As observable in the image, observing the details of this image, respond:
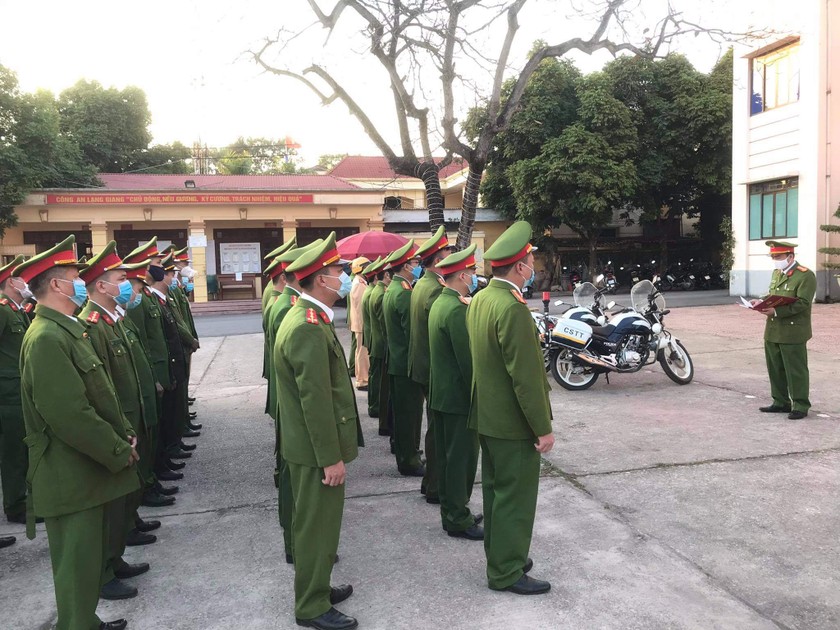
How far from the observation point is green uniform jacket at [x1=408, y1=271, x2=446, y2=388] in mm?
4785

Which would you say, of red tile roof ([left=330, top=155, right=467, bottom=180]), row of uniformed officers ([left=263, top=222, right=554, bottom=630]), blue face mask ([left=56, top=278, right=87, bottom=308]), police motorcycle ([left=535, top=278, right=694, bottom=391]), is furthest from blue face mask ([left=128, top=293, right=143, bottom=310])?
red tile roof ([left=330, top=155, right=467, bottom=180])

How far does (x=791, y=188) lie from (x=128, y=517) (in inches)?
766

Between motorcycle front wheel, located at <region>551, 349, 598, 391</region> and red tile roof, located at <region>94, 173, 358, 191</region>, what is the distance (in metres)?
18.6

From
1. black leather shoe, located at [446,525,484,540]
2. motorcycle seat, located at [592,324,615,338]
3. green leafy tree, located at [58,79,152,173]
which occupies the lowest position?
black leather shoe, located at [446,525,484,540]

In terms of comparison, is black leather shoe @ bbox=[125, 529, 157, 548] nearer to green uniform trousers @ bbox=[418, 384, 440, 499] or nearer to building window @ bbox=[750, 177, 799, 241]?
green uniform trousers @ bbox=[418, 384, 440, 499]

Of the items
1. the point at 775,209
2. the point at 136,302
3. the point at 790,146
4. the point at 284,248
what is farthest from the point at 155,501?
the point at 775,209

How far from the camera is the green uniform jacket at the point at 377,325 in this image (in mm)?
6332

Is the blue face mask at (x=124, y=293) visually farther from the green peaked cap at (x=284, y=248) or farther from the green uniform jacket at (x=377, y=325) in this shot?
the green uniform jacket at (x=377, y=325)

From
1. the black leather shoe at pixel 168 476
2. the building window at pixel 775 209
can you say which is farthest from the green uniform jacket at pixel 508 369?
the building window at pixel 775 209

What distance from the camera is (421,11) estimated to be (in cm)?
1017

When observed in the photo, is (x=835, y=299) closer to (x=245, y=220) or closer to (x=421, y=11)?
(x=421, y=11)

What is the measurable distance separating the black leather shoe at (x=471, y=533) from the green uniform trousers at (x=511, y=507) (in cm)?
64

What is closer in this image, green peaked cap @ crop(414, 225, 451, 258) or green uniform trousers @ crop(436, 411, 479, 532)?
green uniform trousers @ crop(436, 411, 479, 532)

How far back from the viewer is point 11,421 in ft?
14.8
